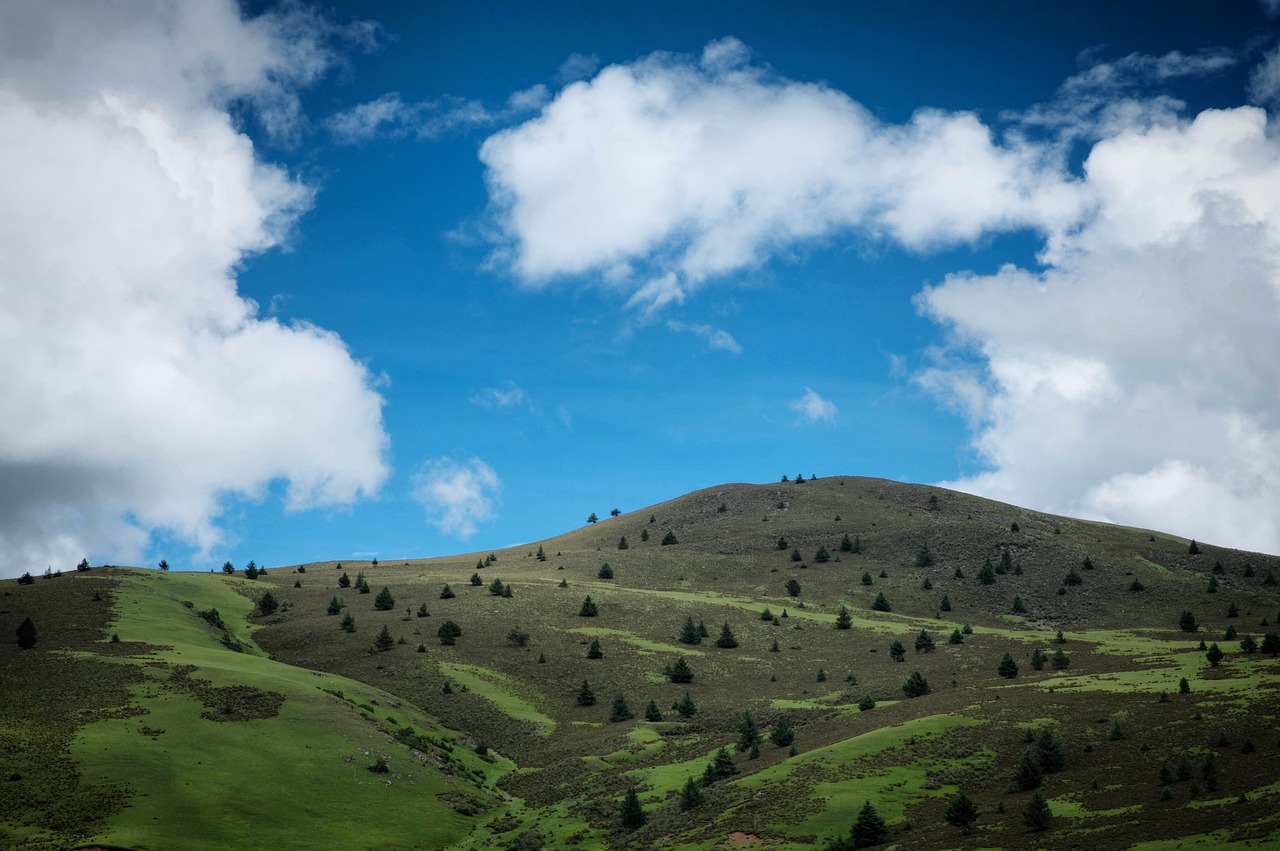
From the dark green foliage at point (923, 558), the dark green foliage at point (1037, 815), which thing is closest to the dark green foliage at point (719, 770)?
the dark green foliage at point (1037, 815)

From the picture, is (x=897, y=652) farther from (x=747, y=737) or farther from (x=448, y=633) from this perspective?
(x=448, y=633)

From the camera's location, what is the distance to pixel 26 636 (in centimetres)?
7119

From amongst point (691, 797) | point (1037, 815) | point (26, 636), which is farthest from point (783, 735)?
point (26, 636)

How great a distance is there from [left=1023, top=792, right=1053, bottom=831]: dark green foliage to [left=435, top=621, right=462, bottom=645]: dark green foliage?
220 feet

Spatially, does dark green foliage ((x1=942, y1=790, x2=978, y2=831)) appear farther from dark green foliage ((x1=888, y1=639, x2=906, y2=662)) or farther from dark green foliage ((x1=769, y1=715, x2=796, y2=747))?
dark green foliage ((x1=888, y1=639, x2=906, y2=662))

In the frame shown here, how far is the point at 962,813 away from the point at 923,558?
9789 centimetres

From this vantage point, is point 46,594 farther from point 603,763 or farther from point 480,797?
point 603,763

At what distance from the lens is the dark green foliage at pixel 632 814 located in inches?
2201

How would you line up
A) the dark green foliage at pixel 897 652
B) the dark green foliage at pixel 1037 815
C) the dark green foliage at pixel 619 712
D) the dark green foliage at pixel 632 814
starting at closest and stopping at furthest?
1. the dark green foliage at pixel 1037 815
2. the dark green foliage at pixel 632 814
3. the dark green foliage at pixel 619 712
4. the dark green foliage at pixel 897 652

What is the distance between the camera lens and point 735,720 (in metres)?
77.1

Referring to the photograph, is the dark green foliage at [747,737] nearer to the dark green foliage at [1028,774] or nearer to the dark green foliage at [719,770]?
the dark green foliage at [719,770]

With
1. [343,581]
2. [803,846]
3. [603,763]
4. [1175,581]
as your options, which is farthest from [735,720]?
[1175,581]

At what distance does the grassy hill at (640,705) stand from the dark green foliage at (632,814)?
38.6 inches

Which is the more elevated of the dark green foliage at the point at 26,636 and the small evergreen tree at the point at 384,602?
the small evergreen tree at the point at 384,602
